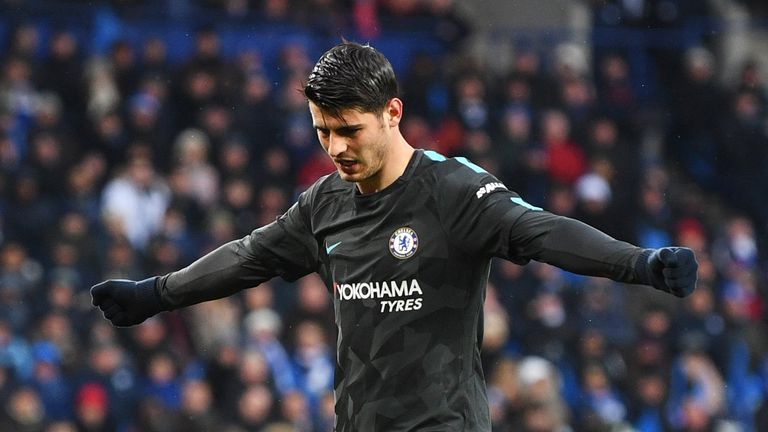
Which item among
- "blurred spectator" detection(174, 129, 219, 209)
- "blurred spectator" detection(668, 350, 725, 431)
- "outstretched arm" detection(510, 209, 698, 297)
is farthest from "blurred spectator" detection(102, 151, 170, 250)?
"outstretched arm" detection(510, 209, 698, 297)

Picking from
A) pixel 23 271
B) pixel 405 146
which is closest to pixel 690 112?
pixel 23 271

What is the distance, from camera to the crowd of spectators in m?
11.1

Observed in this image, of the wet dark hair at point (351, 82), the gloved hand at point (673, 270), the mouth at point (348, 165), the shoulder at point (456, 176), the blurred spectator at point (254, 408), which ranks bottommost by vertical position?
the blurred spectator at point (254, 408)

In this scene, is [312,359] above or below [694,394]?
above

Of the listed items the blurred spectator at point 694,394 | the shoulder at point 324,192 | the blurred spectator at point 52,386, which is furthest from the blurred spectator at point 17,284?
the shoulder at point 324,192

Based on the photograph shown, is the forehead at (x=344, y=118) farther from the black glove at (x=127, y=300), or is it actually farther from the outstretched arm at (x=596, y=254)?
the black glove at (x=127, y=300)

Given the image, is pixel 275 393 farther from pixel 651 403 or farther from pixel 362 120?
pixel 362 120

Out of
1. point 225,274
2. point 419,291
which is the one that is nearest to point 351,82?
point 419,291

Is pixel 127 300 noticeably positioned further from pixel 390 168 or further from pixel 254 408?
pixel 254 408

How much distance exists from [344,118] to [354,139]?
0.08 m

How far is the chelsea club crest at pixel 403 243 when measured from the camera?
4.68m

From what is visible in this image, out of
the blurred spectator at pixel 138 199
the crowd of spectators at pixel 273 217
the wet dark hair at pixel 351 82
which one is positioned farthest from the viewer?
the blurred spectator at pixel 138 199

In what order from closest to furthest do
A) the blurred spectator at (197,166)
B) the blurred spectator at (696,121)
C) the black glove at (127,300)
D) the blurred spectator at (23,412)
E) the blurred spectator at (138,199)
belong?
the black glove at (127,300)
the blurred spectator at (23,412)
the blurred spectator at (138,199)
the blurred spectator at (197,166)
the blurred spectator at (696,121)

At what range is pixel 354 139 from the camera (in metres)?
4.64
